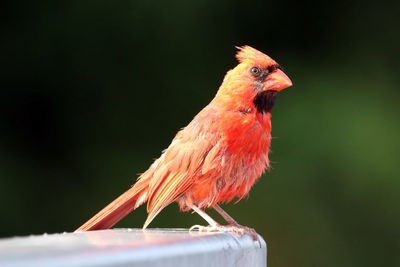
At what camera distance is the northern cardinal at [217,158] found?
198 centimetres

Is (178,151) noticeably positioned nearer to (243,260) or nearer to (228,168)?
(228,168)

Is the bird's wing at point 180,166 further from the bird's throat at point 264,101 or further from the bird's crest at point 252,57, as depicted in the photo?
the bird's crest at point 252,57

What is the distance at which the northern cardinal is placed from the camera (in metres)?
1.98

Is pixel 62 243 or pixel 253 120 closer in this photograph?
pixel 62 243

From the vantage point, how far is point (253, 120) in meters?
2.07

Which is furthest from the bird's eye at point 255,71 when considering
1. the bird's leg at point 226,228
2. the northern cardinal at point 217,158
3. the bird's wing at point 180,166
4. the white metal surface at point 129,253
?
the white metal surface at point 129,253

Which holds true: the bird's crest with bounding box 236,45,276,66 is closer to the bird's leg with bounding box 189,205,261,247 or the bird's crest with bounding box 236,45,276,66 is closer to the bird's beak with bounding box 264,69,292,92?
the bird's beak with bounding box 264,69,292,92

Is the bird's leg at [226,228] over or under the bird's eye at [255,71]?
under

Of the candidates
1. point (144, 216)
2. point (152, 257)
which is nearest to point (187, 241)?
point (152, 257)

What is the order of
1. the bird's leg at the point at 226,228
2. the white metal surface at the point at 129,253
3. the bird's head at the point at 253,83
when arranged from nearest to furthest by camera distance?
the white metal surface at the point at 129,253 → the bird's leg at the point at 226,228 → the bird's head at the point at 253,83

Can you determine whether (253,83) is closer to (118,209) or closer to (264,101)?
(264,101)

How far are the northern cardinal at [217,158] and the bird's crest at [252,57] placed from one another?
3 cm

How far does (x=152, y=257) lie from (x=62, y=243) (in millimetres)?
165

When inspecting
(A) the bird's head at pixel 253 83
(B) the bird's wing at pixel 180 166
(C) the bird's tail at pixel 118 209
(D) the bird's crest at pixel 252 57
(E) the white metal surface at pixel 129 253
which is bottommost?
(C) the bird's tail at pixel 118 209
